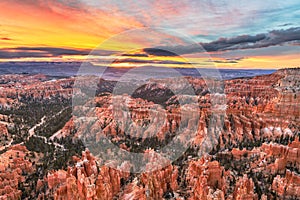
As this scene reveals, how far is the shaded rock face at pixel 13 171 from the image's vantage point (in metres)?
A: 22.9

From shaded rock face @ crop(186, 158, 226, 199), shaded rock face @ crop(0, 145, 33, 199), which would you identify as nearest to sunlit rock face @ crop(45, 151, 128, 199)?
shaded rock face @ crop(0, 145, 33, 199)

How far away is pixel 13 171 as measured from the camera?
26.7m

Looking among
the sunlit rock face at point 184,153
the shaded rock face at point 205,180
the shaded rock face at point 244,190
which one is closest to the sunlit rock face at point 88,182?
the sunlit rock face at point 184,153

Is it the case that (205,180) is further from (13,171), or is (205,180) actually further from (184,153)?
(13,171)

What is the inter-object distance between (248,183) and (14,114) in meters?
60.1

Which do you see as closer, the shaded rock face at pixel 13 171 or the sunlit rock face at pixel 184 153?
the sunlit rock face at pixel 184 153

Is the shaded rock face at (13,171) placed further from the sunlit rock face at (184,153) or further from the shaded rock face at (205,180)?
the shaded rock face at (205,180)

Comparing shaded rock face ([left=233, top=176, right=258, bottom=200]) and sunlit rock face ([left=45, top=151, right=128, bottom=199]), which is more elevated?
shaded rock face ([left=233, top=176, right=258, bottom=200])

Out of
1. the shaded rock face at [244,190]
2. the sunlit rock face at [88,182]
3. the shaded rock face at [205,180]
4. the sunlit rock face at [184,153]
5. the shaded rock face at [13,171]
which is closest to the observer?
the shaded rock face at [244,190]

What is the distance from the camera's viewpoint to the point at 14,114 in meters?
64.3

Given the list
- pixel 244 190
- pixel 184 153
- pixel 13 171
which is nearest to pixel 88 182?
pixel 244 190

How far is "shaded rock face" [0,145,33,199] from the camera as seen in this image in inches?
902

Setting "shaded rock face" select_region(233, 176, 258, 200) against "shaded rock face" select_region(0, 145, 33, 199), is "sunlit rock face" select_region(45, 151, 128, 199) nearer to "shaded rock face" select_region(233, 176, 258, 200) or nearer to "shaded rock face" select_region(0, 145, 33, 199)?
"shaded rock face" select_region(0, 145, 33, 199)

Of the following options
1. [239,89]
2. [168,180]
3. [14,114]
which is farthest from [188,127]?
[14,114]
